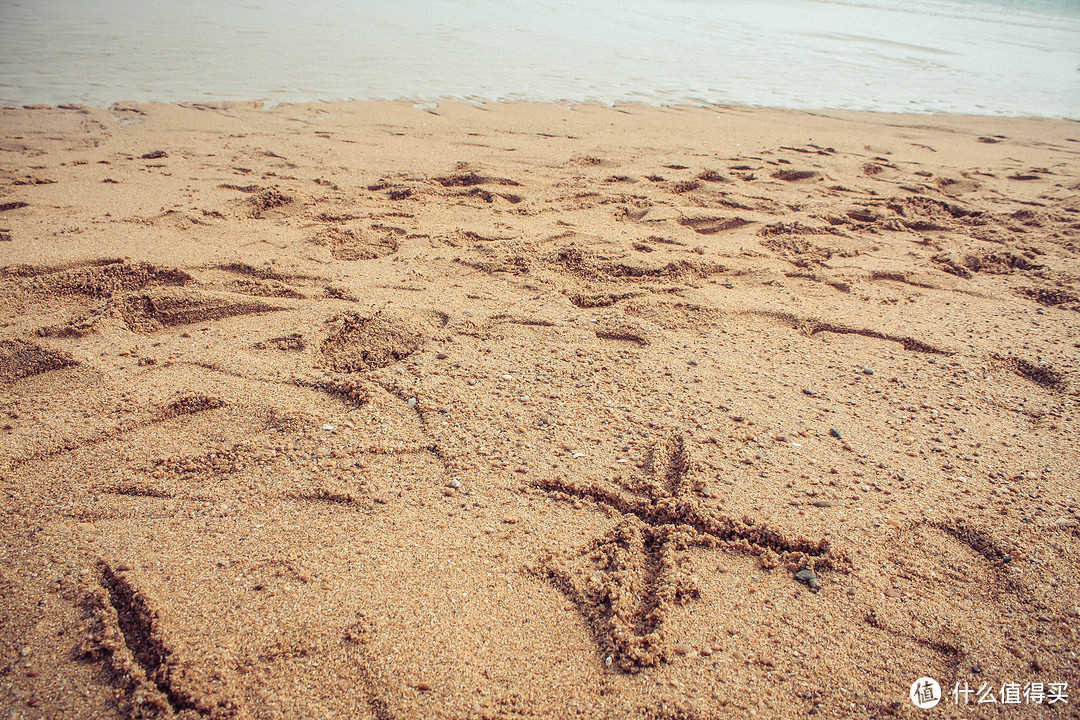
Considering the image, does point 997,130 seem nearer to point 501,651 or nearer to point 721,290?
point 721,290

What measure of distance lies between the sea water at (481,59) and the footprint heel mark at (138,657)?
5.17 metres

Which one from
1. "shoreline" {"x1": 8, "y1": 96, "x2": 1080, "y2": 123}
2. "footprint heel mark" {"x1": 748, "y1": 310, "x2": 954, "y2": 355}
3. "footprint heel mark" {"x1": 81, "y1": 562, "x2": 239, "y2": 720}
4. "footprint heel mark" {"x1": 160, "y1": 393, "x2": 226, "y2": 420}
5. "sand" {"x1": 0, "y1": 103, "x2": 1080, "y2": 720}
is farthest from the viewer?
"shoreline" {"x1": 8, "y1": 96, "x2": 1080, "y2": 123}

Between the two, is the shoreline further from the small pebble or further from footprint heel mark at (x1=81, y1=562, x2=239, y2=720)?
the small pebble

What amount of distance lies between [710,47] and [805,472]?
31.8ft

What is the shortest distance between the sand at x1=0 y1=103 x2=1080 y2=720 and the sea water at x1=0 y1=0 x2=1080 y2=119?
309 cm

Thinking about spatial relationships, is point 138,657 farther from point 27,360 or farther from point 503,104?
point 503,104

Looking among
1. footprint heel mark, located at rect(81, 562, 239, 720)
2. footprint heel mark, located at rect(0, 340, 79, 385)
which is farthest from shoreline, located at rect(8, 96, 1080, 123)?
footprint heel mark, located at rect(81, 562, 239, 720)

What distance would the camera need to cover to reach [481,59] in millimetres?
7703

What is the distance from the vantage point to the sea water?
19.7ft

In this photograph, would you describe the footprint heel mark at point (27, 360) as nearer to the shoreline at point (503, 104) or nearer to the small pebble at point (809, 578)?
the small pebble at point (809, 578)

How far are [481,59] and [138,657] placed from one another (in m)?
7.74

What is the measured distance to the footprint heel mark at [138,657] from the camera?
3.72ft

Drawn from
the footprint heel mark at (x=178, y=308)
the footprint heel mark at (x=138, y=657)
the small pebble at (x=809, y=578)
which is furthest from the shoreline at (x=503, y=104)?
the small pebble at (x=809, y=578)

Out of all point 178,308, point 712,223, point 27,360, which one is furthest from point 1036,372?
point 27,360
